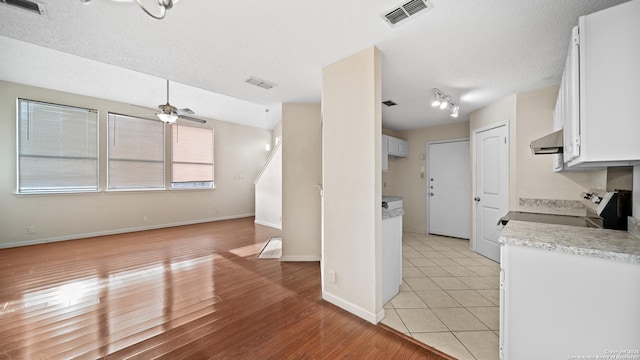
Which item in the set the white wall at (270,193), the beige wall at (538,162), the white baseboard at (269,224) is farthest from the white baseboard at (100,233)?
the beige wall at (538,162)

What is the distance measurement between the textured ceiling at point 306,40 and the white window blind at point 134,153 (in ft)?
6.82

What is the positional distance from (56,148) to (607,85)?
24.8ft

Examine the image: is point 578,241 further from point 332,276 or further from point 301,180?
point 301,180

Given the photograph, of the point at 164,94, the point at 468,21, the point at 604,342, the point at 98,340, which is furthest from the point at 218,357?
the point at 164,94

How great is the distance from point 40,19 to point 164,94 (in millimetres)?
3523

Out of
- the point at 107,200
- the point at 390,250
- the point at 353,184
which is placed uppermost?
the point at 353,184

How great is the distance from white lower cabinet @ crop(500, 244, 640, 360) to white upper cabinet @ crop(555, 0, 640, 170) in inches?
24.1

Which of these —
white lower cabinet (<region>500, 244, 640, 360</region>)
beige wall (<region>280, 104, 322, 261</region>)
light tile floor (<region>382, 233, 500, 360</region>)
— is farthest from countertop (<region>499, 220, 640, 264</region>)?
beige wall (<region>280, 104, 322, 261</region>)

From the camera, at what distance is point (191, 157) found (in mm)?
6445

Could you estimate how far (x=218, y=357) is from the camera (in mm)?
1654

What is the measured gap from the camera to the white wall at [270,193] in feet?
19.7

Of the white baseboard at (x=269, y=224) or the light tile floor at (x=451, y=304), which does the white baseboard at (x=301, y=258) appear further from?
the white baseboard at (x=269, y=224)

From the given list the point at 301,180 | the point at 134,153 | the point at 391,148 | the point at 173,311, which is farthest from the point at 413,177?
the point at 134,153

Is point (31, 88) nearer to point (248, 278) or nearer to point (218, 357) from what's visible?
point (248, 278)
